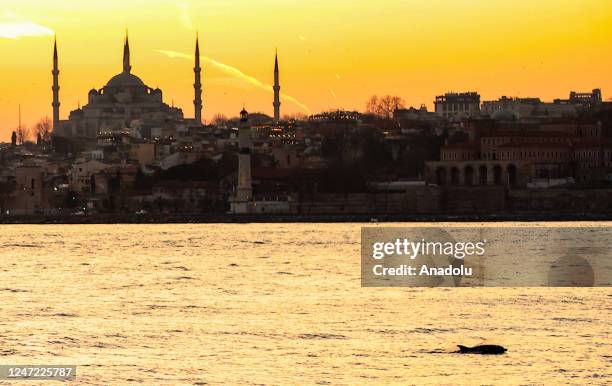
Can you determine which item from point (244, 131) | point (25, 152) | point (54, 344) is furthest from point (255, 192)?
point (54, 344)

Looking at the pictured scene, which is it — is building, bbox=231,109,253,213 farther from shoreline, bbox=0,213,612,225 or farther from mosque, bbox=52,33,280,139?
mosque, bbox=52,33,280,139

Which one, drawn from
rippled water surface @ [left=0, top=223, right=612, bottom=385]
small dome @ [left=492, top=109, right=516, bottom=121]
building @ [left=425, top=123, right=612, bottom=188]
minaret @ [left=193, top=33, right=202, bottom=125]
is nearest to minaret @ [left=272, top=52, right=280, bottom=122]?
minaret @ [left=193, top=33, right=202, bottom=125]

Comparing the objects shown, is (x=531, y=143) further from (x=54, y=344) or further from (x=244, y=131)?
(x=54, y=344)

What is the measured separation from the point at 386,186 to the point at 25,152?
39.2 m

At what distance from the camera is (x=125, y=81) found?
431 ft

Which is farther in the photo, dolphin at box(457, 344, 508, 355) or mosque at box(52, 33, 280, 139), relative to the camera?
mosque at box(52, 33, 280, 139)

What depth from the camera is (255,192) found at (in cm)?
7662

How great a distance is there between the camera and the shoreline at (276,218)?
6794 cm

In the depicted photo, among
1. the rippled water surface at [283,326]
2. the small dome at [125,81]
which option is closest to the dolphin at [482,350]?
the rippled water surface at [283,326]

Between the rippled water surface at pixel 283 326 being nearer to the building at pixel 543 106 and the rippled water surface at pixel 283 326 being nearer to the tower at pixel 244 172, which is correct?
the tower at pixel 244 172

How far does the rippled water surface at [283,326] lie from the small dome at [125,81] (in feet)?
305

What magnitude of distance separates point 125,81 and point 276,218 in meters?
61.1
